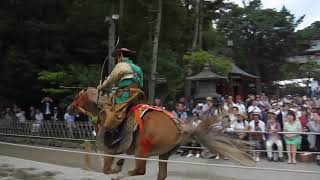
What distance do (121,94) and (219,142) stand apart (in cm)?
190

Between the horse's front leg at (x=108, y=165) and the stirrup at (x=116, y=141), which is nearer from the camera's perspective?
the stirrup at (x=116, y=141)

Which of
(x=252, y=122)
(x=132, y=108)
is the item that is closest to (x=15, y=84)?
(x=252, y=122)

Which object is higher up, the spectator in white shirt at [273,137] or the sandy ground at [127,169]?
the spectator in white shirt at [273,137]

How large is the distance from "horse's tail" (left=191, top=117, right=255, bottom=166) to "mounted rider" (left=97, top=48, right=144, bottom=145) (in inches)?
49.6

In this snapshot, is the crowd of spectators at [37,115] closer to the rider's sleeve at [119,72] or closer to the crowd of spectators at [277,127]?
the crowd of spectators at [277,127]

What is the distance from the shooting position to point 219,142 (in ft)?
27.1

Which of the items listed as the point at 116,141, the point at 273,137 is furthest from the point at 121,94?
the point at 273,137

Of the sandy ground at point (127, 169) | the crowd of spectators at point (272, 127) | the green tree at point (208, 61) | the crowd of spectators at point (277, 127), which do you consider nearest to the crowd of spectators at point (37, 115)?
the crowd of spectators at point (272, 127)

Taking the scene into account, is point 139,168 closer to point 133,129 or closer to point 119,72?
point 133,129

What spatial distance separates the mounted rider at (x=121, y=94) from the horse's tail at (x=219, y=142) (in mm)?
1259

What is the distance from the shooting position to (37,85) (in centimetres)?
2564

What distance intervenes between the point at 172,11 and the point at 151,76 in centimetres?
401

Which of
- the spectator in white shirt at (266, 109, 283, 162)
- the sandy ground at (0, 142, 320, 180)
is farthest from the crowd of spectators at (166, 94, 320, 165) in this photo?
the sandy ground at (0, 142, 320, 180)

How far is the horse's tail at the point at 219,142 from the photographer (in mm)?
8039
